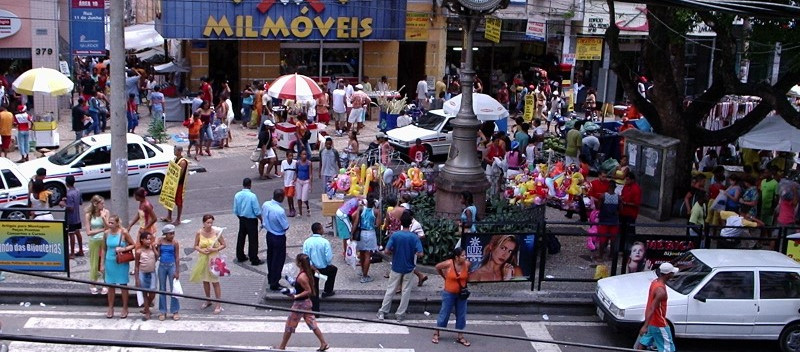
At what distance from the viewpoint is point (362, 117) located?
2811cm

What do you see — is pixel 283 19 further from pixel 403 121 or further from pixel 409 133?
pixel 409 133

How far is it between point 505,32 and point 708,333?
24024 mm

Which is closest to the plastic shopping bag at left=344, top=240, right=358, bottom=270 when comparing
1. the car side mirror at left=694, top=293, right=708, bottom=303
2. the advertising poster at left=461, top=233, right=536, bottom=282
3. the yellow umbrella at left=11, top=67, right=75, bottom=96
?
the advertising poster at left=461, top=233, right=536, bottom=282

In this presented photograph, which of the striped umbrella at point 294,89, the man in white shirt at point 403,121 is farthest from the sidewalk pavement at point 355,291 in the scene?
the man in white shirt at point 403,121

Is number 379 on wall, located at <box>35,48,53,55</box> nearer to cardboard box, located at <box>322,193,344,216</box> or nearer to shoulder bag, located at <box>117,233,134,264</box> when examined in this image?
cardboard box, located at <box>322,193,344,216</box>

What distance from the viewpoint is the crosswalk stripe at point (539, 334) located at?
12734 mm

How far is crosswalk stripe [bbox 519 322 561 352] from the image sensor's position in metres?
12.7

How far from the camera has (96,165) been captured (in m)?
19.0

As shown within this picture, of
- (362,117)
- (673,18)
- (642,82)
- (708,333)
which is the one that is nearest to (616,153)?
(673,18)

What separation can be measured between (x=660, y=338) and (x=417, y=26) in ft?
70.8

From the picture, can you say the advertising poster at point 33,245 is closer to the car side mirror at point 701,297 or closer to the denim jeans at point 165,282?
the denim jeans at point 165,282

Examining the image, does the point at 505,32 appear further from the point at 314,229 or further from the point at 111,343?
the point at 111,343

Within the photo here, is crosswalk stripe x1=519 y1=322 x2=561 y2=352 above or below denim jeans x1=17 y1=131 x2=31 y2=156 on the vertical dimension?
below

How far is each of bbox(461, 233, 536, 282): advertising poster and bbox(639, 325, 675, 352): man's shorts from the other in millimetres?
2850
